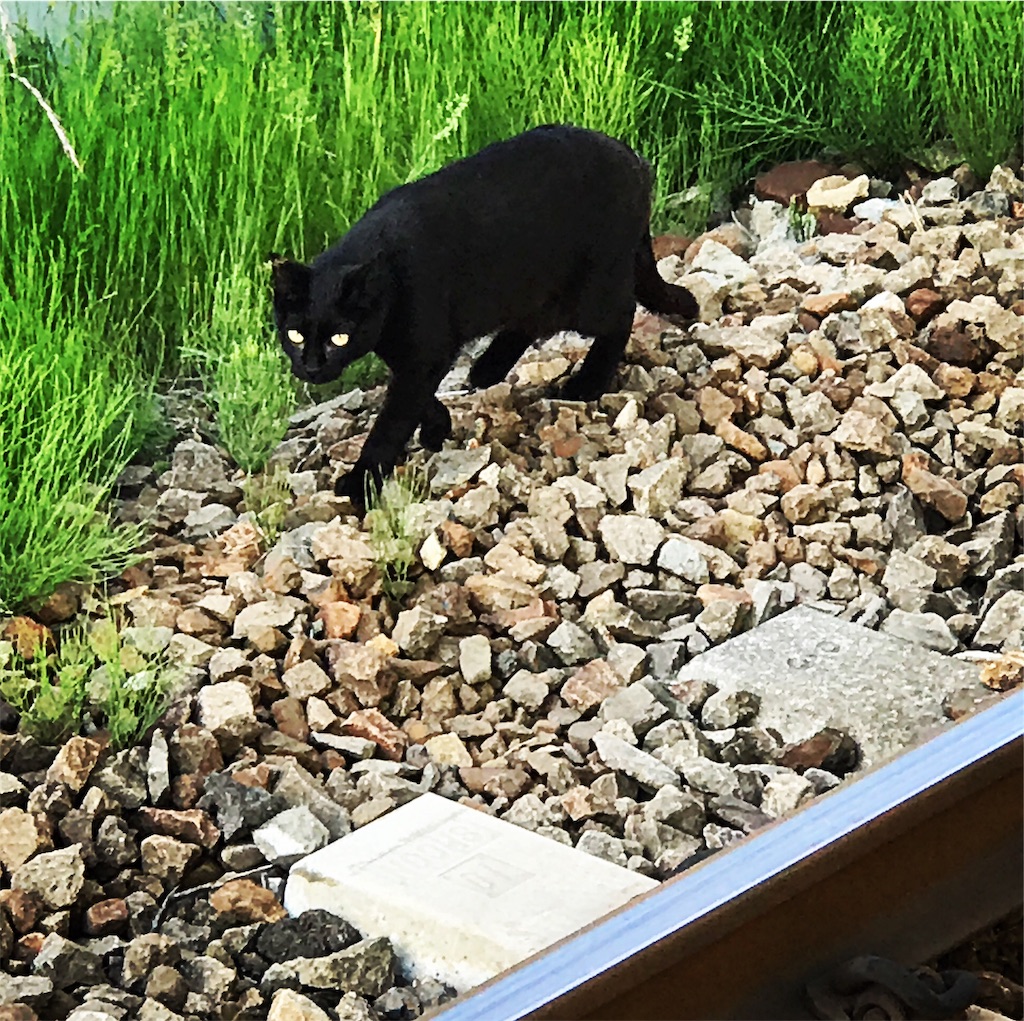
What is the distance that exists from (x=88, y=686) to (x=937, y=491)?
0.90 metres

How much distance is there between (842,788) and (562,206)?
0.77m

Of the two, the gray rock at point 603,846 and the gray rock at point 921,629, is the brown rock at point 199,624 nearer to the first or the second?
the gray rock at point 603,846

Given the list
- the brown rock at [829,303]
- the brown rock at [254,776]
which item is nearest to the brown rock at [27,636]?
the brown rock at [254,776]

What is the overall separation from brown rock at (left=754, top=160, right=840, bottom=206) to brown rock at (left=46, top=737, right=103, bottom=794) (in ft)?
4.53

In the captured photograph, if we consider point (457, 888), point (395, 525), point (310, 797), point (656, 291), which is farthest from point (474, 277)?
point (457, 888)

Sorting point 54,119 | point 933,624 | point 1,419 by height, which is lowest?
point 933,624

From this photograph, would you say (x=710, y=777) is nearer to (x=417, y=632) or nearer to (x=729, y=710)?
(x=729, y=710)

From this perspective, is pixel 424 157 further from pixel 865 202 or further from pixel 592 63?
pixel 865 202

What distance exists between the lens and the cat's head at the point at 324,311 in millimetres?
1493

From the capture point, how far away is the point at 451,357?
5.41ft

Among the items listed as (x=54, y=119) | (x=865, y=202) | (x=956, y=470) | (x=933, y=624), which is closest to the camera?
(x=54, y=119)

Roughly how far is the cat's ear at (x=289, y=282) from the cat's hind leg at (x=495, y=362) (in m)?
0.37

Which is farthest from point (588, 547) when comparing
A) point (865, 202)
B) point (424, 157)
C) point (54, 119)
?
point (865, 202)

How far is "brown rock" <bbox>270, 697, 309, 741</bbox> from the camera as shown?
1.35 m
